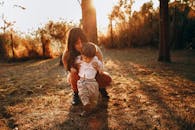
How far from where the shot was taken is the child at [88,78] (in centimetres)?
446

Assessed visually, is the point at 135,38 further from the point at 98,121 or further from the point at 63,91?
the point at 98,121

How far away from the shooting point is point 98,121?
4.22 meters

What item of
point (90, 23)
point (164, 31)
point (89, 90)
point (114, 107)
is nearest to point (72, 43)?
point (89, 90)

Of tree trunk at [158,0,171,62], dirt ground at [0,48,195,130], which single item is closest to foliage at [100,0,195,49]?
tree trunk at [158,0,171,62]

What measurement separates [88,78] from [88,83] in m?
0.09

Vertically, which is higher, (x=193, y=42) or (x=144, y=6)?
(x=144, y=6)

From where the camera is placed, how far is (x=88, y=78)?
4.64 metres

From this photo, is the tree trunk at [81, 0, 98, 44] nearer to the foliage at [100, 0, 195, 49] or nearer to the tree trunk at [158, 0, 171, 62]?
the tree trunk at [158, 0, 171, 62]

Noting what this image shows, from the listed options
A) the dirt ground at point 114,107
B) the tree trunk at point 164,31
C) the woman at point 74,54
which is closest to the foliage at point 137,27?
the tree trunk at point 164,31

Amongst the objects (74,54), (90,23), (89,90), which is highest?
(90,23)

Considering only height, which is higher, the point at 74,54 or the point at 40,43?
the point at 74,54

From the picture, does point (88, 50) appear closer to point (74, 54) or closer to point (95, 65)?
point (95, 65)

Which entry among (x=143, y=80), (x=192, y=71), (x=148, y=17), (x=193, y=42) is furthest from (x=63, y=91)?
(x=148, y=17)

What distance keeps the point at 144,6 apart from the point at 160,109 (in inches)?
637
